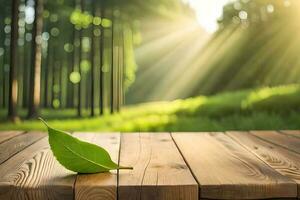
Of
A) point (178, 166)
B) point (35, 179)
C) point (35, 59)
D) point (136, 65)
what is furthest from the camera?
point (136, 65)

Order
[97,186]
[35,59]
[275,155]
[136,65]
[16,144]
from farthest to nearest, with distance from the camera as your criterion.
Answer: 1. [136,65]
2. [35,59]
3. [16,144]
4. [275,155]
5. [97,186]

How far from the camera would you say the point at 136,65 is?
62.3 ft

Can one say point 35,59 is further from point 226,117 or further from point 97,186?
point 97,186

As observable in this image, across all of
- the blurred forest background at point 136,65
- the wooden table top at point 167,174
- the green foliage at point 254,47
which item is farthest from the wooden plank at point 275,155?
the green foliage at point 254,47

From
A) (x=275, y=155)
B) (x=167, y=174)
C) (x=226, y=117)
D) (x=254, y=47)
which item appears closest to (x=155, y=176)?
(x=167, y=174)

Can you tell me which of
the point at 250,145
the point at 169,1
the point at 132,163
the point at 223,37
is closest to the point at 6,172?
the point at 132,163

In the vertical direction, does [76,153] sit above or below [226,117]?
above

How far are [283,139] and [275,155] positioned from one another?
28.4 inches

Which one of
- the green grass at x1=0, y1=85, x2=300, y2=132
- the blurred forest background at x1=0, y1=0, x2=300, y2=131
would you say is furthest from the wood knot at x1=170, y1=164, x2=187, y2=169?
the blurred forest background at x1=0, y1=0, x2=300, y2=131

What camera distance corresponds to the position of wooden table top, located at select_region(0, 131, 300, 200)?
130 cm

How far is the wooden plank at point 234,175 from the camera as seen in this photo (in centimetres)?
131

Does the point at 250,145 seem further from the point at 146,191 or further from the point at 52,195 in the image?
the point at 52,195

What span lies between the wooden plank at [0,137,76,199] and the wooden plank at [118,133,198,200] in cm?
17

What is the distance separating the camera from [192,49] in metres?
37.8
